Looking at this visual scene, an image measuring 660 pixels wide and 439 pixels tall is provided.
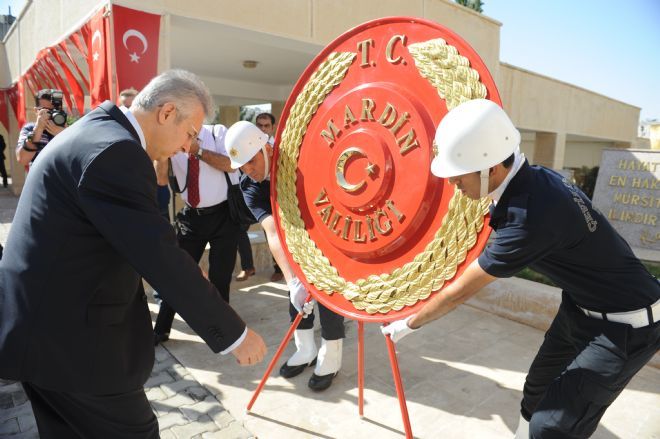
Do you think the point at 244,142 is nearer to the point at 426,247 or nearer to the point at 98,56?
the point at 426,247

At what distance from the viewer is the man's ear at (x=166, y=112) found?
1.52 m

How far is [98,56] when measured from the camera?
4.75 metres

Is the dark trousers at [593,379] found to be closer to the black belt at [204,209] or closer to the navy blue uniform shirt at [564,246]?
the navy blue uniform shirt at [564,246]

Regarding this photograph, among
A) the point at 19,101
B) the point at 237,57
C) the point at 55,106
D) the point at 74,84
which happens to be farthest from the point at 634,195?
the point at 19,101

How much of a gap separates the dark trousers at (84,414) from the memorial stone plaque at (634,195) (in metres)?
6.18

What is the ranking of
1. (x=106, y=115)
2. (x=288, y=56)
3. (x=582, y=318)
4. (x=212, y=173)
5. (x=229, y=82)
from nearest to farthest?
→ (x=106, y=115), (x=582, y=318), (x=212, y=173), (x=288, y=56), (x=229, y=82)

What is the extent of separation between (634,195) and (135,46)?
256 inches

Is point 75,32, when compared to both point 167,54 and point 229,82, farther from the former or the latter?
point 229,82

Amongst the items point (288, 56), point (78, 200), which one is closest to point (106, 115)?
point (78, 200)

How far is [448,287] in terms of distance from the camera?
1678mm

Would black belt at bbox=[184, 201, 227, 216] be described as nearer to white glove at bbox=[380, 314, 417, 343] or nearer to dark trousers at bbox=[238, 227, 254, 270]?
dark trousers at bbox=[238, 227, 254, 270]

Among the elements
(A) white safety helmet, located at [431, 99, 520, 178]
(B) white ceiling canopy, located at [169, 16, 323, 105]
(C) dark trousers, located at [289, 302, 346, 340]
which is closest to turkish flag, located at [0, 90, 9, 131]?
(B) white ceiling canopy, located at [169, 16, 323, 105]

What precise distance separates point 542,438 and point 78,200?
1833 mm

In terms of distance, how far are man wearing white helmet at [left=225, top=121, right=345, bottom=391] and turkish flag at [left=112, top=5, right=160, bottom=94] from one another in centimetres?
259
